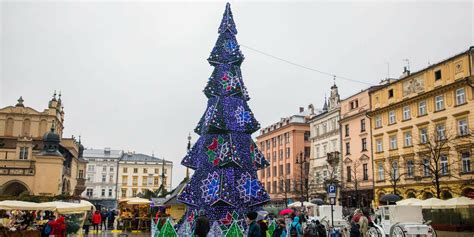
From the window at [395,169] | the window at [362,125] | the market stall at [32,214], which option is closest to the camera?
the market stall at [32,214]

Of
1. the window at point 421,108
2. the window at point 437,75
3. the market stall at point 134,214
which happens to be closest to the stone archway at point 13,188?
the market stall at point 134,214

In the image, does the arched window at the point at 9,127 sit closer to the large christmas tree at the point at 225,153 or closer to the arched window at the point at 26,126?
the arched window at the point at 26,126

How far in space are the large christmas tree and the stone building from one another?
40.6m

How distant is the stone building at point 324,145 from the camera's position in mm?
59094

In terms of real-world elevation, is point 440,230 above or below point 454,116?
below

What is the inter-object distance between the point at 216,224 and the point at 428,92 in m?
33.6

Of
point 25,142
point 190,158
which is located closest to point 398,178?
point 190,158

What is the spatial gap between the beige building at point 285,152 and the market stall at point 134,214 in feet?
110

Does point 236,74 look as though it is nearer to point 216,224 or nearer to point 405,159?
point 216,224

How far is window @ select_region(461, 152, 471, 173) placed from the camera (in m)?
37.4

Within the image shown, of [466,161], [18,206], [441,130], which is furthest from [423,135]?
[18,206]

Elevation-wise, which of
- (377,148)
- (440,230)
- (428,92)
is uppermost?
(428,92)

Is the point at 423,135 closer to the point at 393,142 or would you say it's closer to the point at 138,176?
the point at 393,142

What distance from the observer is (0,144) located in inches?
2419
